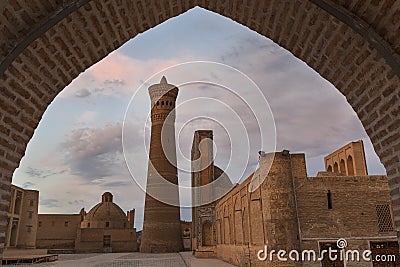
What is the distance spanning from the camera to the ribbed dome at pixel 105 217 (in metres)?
37.5

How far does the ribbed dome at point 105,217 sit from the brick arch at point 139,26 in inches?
1436

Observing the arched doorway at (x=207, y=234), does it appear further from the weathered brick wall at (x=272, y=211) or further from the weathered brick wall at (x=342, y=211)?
the weathered brick wall at (x=342, y=211)

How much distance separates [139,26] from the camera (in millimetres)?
3693

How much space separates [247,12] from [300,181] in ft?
33.6

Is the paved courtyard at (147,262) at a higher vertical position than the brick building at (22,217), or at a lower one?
lower

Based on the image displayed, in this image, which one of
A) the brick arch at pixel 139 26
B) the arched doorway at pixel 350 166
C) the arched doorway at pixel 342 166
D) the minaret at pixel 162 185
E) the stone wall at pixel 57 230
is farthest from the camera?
the stone wall at pixel 57 230

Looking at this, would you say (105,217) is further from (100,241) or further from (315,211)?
(315,211)

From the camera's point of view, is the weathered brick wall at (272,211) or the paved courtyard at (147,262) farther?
the paved courtyard at (147,262)

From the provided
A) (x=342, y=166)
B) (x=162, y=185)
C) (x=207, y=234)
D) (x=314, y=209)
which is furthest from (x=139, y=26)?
(x=162, y=185)

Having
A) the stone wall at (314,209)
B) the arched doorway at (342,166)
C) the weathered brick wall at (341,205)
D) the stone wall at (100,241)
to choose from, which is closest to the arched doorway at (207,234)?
the arched doorway at (342,166)

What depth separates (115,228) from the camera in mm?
36062

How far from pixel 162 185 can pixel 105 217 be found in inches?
463

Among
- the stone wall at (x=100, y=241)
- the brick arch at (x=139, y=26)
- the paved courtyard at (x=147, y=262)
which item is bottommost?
the paved courtyard at (x=147, y=262)

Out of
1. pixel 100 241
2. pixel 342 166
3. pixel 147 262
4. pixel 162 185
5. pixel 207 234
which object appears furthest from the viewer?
pixel 100 241
